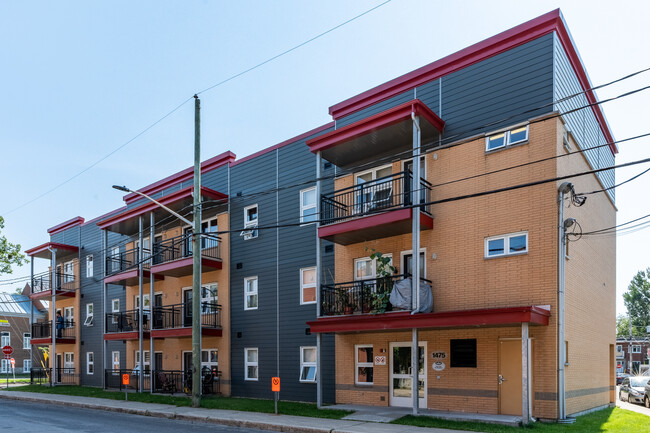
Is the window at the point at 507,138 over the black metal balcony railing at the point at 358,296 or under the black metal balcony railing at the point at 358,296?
over

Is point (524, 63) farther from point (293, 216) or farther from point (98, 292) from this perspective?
point (98, 292)

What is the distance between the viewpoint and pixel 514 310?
492 inches

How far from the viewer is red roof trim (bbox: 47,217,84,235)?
33.8 meters

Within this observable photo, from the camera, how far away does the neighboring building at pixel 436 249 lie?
14.1 m

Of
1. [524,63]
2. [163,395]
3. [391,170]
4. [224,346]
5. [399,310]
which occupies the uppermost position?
[524,63]

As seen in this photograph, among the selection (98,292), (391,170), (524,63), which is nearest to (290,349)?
(391,170)

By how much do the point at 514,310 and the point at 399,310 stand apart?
350 centimetres

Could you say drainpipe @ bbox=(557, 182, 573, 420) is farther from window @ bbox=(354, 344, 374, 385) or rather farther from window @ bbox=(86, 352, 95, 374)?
window @ bbox=(86, 352, 95, 374)

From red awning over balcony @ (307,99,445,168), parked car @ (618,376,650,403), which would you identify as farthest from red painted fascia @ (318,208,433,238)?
parked car @ (618,376,650,403)

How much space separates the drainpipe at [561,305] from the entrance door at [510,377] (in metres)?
1.07

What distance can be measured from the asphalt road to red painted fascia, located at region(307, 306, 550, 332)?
3.91 meters

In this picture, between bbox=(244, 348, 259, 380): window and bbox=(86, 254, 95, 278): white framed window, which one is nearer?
bbox=(244, 348, 259, 380): window

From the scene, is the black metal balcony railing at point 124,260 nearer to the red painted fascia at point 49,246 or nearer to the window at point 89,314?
the window at point 89,314

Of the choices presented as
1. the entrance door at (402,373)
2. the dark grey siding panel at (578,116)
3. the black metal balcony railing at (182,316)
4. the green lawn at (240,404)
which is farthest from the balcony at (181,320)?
the dark grey siding panel at (578,116)
